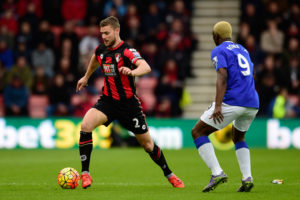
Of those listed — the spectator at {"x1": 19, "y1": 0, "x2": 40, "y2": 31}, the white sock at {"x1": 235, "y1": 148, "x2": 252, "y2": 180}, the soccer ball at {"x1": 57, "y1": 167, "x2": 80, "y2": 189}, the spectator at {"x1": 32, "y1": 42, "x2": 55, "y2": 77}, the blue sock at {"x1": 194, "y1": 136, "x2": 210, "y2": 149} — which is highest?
the spectator at {"x1": 19, "y1": 0, "x2": 40, "y2": 31}

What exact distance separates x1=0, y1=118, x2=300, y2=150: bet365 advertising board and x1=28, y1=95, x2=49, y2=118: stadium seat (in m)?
1.87

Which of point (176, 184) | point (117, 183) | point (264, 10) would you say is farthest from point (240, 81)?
point (264, 10)

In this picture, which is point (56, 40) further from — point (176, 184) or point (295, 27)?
point (176, 184)

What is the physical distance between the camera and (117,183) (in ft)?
32.6

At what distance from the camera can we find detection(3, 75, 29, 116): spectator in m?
19.7

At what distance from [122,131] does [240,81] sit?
11.2 meters

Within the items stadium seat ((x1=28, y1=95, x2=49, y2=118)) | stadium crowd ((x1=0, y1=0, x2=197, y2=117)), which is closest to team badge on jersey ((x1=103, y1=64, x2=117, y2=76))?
stadium crowd ((x1=0, y1=0, x2=197, y2=117))

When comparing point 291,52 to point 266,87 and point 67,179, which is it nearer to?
point 266,87

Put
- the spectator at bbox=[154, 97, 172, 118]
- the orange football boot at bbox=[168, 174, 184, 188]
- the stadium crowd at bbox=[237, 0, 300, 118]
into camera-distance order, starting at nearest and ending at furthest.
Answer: the orange football boot at bbox=[168, 174, 184, 188] → the spectator at bbox=[154, 97, 172, 118] → the stadium crowd at bbox=[237, 0, 300, 118]

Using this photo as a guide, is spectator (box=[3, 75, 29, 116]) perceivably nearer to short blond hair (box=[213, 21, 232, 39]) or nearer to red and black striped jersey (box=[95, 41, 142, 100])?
red and black striped jersey (box=[95, 41, 142, 100])

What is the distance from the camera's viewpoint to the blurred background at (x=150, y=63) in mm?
18891

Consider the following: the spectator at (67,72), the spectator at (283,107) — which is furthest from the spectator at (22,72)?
the spectator at (283,107)

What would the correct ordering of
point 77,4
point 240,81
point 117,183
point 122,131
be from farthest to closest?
point 77,4, point 122,131, point 117,183, point 240,81

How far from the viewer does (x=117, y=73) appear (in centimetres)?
918
